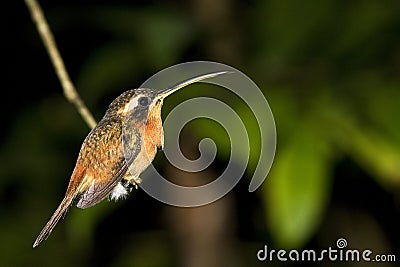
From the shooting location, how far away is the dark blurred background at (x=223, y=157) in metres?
1.07

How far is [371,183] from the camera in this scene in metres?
1.70

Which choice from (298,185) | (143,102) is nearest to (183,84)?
(143,102)

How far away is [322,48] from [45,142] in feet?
1.98

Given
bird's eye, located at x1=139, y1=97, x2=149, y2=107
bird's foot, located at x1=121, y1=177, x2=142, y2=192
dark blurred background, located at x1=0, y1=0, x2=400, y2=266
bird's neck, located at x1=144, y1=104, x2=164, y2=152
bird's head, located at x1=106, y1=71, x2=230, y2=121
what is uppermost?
bird's eye, located at x1=139, y1=97, x2=149, y2=107

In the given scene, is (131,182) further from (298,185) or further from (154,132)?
(298,185)

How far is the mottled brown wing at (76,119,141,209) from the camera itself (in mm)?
378

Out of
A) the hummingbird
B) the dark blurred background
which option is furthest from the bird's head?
the dark blurred background

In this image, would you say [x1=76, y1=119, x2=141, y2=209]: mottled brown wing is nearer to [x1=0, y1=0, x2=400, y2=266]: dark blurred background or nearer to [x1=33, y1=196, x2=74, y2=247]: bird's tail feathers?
[x1=33, y1=196, x2=74, y2=247]: bird's tail feathers

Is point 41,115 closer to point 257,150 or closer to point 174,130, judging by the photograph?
point 257,150

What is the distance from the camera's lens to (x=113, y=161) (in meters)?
0.39

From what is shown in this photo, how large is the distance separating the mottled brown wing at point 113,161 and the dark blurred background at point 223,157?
60 cm

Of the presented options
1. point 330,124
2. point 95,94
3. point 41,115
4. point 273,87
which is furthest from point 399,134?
point 41,115

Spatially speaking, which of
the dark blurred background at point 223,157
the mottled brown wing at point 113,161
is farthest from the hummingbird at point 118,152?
the dark blurred background at point 223,157

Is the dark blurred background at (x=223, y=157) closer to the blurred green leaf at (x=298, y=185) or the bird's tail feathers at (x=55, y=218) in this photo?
the blurred green leaf at (x=298, y=185)
